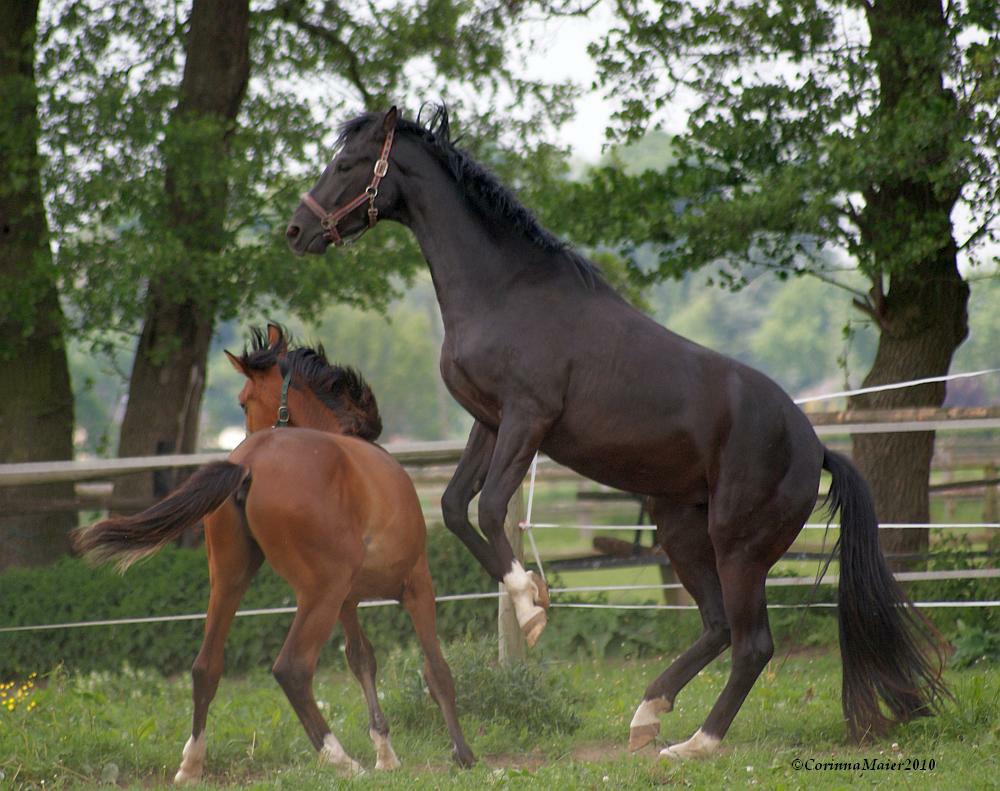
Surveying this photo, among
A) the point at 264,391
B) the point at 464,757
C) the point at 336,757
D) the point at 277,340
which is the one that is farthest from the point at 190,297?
the point at 464,757

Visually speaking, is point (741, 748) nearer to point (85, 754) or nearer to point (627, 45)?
point (85, 754)

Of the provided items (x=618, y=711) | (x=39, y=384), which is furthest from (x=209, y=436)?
(x=618, y=711)

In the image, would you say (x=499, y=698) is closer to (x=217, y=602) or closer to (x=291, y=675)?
(x=291, y=675)

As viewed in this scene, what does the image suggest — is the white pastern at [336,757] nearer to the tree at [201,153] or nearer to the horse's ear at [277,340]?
the horse's ear at [277,340]

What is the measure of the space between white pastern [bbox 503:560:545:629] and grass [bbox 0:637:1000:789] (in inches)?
25.4

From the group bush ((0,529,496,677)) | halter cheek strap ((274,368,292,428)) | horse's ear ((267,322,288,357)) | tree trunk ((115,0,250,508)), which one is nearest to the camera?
halter cheek strap ((274,368,292,428))

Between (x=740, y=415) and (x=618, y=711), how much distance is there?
2.21 meters

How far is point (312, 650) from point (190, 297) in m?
5.59

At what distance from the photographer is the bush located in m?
8.01

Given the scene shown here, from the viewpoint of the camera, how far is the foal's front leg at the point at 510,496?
4219 millimetres

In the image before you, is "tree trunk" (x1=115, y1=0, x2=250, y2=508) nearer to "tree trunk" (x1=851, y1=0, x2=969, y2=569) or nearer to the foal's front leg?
"tree trunk" (x1=851, y1=0, x2=969, y2=569)

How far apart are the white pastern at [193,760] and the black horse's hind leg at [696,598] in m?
1.89

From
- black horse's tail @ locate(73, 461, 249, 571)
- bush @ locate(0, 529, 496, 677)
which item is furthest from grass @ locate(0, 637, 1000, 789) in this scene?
bush @ locate(0, 529, 496, 677)

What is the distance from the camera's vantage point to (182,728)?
18.7 ft
